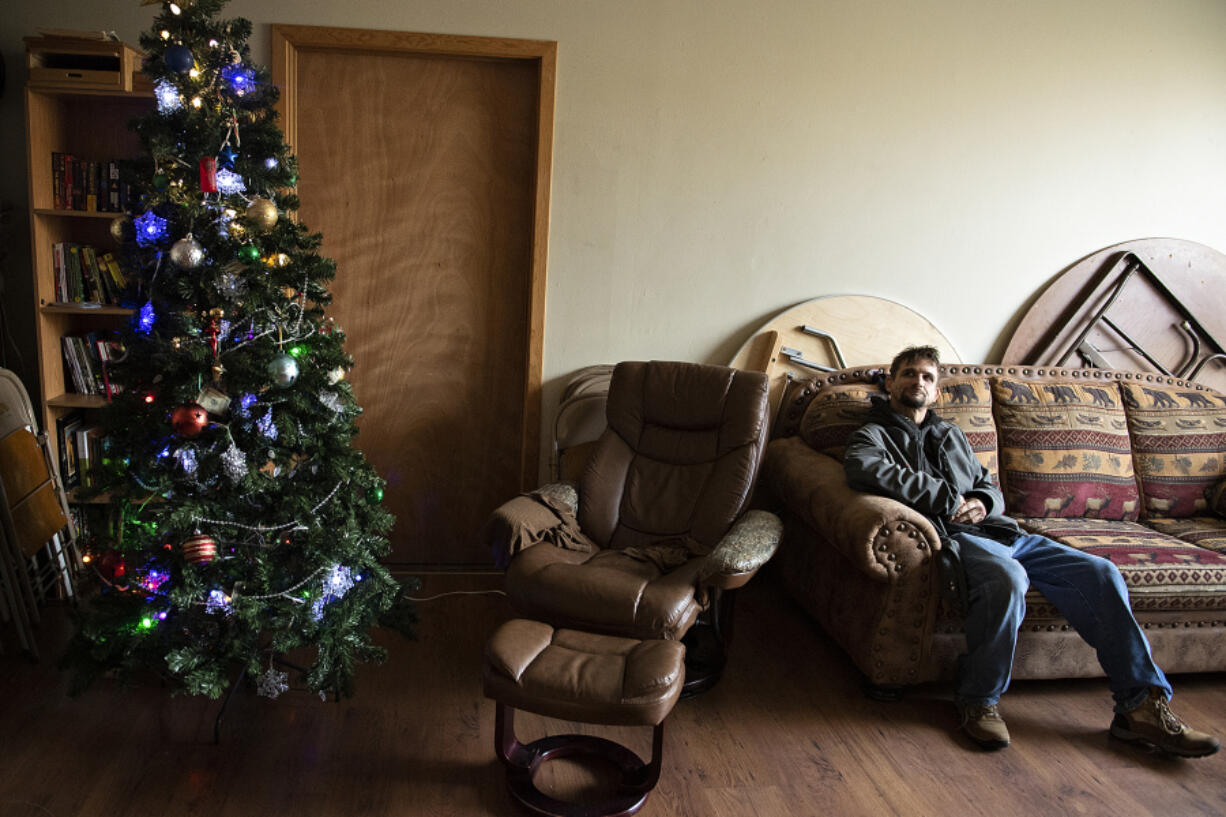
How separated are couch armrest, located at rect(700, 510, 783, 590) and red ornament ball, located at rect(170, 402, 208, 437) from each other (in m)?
1.40

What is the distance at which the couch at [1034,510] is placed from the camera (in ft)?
8.36

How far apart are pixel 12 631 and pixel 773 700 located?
2.53 m

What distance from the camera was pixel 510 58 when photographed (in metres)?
3.17

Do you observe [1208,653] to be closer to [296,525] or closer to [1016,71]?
[1016,71]

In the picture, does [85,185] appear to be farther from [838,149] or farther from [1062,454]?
[1062,454]

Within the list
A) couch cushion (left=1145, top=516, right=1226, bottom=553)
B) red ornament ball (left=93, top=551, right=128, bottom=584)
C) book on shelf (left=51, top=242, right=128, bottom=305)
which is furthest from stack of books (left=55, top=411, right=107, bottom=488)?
couch cushion (left=1145, top=516, right=1226, bottom=553)

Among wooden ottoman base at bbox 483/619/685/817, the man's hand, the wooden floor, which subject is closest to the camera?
wooden ottoman base at bbox 483/619/685/817

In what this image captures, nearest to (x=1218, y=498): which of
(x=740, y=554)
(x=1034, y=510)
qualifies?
(x=1034, y=510)

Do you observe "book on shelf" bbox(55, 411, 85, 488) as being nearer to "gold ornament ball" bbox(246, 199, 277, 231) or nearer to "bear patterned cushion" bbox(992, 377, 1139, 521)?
"gold ornament ball" bbox(246, 199, 277, 231)

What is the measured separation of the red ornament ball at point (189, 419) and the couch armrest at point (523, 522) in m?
0.87

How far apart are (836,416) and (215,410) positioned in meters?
2.08

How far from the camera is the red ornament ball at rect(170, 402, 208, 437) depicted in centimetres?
206

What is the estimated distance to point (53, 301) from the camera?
2.93m

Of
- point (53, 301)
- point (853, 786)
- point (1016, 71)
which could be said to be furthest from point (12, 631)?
point (1016, 71)
